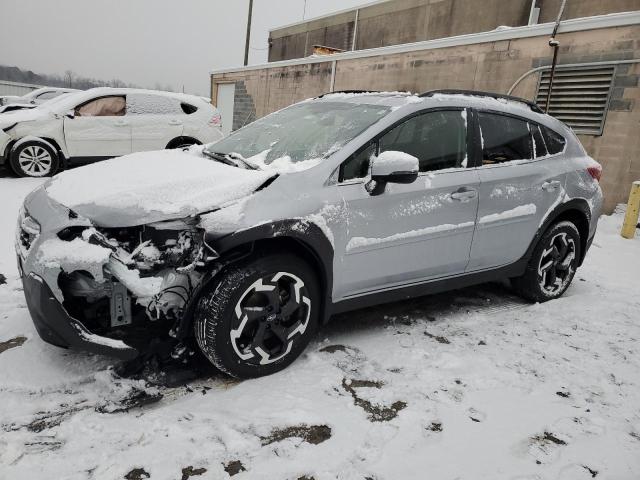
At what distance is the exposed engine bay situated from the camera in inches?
87.2

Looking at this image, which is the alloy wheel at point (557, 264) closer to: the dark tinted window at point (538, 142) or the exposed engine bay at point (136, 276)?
the dark tinted window at point (538, 142)

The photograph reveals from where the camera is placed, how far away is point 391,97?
3303 mm

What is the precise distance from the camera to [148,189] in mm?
Result: 2406

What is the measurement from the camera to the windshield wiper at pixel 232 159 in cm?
288

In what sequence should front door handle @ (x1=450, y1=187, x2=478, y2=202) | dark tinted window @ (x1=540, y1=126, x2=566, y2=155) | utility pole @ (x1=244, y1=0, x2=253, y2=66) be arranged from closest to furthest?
front door handle @ (x1=450, y1=187, x2=478, y2=202), dark tinted window @ (x1=540, y1=126, x2=566, y2=155), utility pole @ (x1=244, y1=0, x2=253, y2=66)

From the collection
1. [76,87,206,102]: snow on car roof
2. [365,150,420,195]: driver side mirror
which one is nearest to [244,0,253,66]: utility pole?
[76,87,206,102]: snow on car roof

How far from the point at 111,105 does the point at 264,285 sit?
738 cm

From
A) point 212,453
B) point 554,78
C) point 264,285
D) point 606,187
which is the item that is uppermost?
point 554,78

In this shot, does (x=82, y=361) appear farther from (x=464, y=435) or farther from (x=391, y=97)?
(x=391, y=97)

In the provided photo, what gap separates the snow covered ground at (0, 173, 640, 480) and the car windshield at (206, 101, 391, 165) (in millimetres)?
1278

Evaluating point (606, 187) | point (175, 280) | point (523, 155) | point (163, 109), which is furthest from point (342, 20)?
point (175, 280)

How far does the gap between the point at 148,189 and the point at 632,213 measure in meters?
6.25

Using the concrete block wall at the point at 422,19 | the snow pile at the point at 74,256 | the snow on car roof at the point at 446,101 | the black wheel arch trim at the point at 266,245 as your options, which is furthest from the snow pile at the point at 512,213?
the concrete block wall at the point at 422,19

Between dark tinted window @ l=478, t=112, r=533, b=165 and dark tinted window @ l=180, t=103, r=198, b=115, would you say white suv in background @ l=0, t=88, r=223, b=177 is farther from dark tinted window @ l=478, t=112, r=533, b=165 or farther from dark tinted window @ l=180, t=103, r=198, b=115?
dark tinted window @ l=478, t=112, r=533, b=165
